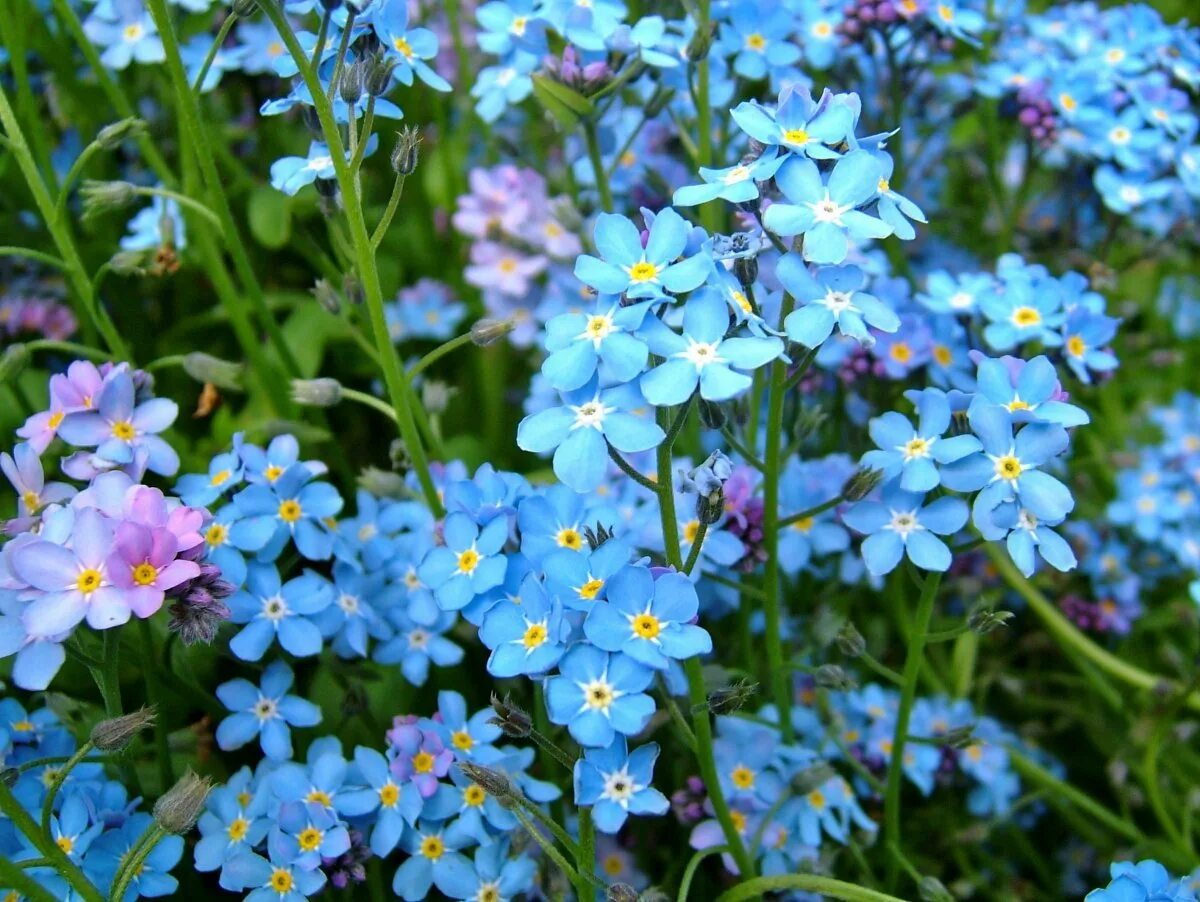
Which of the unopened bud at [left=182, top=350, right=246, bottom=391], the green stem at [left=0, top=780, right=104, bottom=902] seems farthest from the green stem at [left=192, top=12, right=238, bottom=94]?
the green stem at [left=0, top=780, right=104, bottom=902]

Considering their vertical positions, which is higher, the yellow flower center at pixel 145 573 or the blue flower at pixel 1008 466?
the yellow flower center at pixel 145 573

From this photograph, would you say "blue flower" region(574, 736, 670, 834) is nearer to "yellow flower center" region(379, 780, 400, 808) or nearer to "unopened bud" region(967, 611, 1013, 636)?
"yellow flower center" region(379, 780, 400, 808)

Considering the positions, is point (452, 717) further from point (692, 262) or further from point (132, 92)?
point (132, 92)

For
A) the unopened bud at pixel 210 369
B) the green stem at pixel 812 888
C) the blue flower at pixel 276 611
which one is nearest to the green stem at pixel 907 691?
the green stem at pixel 812 888

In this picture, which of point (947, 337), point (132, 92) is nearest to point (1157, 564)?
point (947, 337)

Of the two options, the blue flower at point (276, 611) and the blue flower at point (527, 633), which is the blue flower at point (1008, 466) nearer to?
the blue flower at point (527, 633)

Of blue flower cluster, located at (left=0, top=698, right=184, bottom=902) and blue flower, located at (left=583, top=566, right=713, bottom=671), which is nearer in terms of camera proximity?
blue flower, located at (left=583, top=566, right=713, bottom=671)

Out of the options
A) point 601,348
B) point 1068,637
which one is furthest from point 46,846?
point 1068,637
